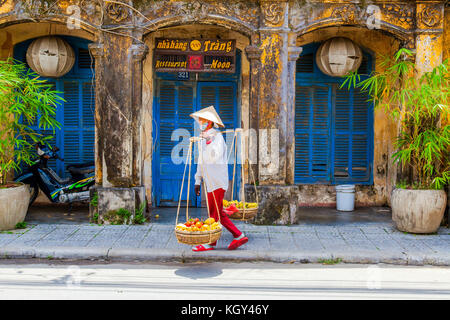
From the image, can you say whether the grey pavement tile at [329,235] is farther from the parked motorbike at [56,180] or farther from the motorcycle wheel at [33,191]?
the motorcycle wheel at [33,191]

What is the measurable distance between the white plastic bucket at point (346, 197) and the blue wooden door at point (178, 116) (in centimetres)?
251

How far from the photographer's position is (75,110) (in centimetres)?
1019

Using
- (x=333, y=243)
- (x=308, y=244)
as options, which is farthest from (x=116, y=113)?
(x=333, y=243)

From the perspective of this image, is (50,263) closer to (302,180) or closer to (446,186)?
(302,180)

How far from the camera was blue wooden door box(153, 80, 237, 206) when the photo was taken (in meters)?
10.2

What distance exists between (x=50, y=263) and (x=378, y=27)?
659 centimetres

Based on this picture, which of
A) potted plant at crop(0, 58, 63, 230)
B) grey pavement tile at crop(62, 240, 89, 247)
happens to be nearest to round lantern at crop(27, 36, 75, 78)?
potted plant at crop(0, 58, 63, 230)

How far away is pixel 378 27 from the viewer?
8672 millimetres

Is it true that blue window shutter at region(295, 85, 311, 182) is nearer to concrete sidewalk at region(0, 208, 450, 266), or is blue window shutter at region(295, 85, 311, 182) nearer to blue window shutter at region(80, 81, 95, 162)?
concrete sidewalk at region(0, 208, 450, 266)

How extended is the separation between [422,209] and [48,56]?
23.9 ft

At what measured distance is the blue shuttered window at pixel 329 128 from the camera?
409 inches

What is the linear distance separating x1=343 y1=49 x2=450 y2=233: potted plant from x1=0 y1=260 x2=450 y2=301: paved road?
5.27ft

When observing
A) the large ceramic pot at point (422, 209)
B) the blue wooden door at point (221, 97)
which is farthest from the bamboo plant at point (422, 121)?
the blue wooden door at point (221, 97)

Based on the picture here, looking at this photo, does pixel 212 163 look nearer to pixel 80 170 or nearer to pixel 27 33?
pixel 80 170
